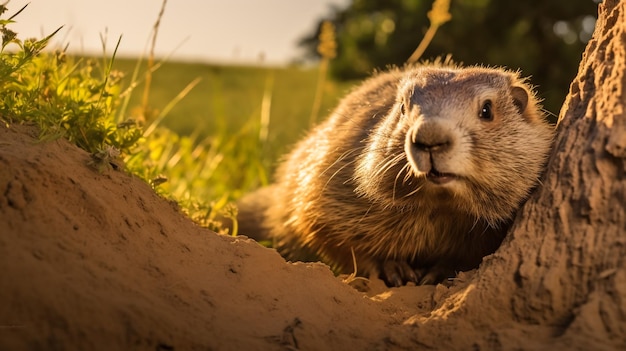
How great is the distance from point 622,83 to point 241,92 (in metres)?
10.1

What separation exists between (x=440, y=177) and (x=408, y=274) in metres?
1.06

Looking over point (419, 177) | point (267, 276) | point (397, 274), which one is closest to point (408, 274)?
point (397, 274)

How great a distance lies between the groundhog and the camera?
3.66m

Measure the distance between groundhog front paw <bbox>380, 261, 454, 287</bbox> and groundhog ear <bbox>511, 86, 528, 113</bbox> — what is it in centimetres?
105

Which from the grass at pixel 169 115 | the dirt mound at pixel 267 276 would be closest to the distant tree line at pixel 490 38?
the grass at pixel 169 115

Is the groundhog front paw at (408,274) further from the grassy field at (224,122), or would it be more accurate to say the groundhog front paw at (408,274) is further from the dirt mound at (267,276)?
the grassy field at (224,122)

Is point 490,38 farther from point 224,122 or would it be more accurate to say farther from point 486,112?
point 486,112

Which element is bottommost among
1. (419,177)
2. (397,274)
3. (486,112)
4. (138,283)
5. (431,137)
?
(397,274)

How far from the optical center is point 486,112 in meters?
3.94

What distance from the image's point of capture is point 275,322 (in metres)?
2.95

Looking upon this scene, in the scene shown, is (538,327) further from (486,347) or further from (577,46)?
(577,46)

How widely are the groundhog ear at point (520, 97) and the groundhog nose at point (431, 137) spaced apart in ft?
3.18

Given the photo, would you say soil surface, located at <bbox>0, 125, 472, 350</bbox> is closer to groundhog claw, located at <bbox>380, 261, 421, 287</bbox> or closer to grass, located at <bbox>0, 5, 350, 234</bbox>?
grass, located at <bbox>0, 5, 350, 234</bbox>

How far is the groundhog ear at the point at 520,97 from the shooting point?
13.8ft
